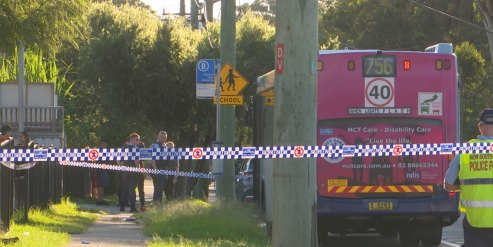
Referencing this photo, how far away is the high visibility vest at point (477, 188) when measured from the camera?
330 inches

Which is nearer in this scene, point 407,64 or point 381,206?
point 381,206

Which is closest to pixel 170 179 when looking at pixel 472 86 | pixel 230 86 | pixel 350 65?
pixel 230 86

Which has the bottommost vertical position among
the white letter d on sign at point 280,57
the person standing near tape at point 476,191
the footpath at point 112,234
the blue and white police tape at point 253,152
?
the footpath at point 112,234

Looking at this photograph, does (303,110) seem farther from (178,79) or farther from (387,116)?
(178,79)

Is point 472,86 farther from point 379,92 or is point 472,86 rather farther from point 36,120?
point 379,92

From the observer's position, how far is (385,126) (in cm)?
1441

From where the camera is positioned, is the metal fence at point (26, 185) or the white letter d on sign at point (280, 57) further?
the metal fence at point (26, 185)

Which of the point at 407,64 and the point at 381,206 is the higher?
the point at 407,64

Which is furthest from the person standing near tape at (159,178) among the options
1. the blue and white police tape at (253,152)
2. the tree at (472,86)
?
the tree at (472,86)

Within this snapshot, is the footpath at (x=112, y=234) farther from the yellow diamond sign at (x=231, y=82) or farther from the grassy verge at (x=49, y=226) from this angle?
the yellow diamond sign at (x=231, y=82)

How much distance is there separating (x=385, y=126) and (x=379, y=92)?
1.63ft

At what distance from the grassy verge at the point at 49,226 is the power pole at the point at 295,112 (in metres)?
3.65

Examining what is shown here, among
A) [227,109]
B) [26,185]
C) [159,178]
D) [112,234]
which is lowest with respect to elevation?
[112,234]

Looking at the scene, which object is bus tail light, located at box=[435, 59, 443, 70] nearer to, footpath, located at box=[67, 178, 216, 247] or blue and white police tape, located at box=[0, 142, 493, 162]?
blue and white police tape, located at box=[0, 142, 493, 162]
